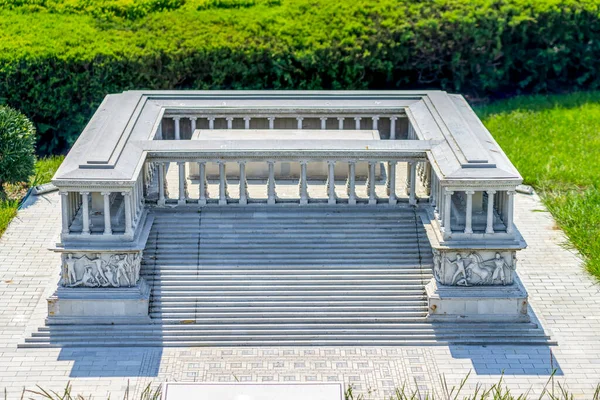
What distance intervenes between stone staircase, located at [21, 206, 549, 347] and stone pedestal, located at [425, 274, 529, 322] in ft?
0.97

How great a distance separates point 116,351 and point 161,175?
265 inches

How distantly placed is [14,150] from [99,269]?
1266cm

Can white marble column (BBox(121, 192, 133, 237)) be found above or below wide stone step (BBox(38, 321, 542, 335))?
above

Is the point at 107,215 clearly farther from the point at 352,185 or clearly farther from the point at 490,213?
the point at 490,213

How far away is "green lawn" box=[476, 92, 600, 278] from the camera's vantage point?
140ft

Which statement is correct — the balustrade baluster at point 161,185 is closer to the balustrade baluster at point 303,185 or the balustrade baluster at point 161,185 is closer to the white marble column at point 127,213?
the white marble column at point 127,213

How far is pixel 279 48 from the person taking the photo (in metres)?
53.8

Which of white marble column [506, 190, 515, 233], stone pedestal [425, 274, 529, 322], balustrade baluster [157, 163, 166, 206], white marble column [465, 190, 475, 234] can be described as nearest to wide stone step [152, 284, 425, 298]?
stone pedestal [425, 274, 529, 322]

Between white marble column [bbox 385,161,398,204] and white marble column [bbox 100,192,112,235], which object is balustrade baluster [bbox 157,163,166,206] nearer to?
white marble column [bbox 100,192,112,235]

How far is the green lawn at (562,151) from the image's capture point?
140ft

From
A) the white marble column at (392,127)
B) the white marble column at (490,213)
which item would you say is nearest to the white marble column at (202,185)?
the white marble column at (392,127)

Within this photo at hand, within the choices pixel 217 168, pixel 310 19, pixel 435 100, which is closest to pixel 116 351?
pixel 217 168

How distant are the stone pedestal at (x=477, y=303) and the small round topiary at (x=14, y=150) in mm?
19006

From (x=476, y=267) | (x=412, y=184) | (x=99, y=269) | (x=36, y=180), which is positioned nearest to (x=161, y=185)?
(x=99, y=269)
